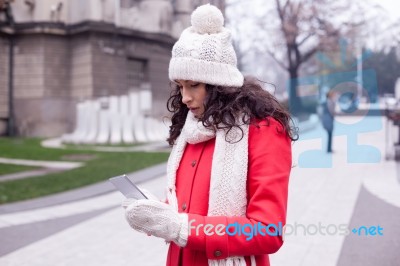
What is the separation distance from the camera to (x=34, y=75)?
21.4 metres

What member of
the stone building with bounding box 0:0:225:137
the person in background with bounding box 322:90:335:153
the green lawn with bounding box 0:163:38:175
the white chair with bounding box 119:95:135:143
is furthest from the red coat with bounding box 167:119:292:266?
the stone building with bounding box 0:0:225:137

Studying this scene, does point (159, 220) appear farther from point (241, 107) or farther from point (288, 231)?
point (288, 231)

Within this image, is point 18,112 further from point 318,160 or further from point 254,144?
point 254,144

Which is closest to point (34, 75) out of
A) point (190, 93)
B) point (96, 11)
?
point (96, 11)

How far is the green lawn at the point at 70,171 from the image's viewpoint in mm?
7828

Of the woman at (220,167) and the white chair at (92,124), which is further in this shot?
the white chair at (92,124)

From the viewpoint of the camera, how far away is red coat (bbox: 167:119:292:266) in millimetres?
1524

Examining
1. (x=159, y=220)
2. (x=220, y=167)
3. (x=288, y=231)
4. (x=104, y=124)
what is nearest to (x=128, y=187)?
(x=159, y=220)

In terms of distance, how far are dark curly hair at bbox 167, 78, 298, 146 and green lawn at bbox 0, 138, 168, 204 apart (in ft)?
20.3

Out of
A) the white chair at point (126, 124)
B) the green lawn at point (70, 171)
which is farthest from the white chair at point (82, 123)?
the green lawn at point (70, 171)

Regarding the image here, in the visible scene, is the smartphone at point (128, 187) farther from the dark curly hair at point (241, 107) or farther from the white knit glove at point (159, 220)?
the dark curly hair at point (241, 107)

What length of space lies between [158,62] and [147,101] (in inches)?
279

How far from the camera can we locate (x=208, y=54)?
1748 millimetres

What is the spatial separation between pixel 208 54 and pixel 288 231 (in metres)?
3.64
